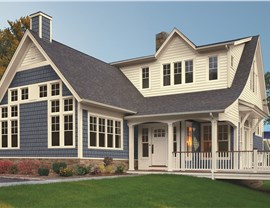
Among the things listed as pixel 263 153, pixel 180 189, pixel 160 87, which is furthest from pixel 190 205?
pixel 160 87

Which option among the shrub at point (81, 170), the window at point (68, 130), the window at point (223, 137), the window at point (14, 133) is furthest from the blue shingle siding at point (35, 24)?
the window at point (223, 137)

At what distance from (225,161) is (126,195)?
25.1 ft

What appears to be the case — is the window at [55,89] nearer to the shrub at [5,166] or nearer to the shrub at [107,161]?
the shrub at [107,161]

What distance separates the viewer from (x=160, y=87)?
2170cm

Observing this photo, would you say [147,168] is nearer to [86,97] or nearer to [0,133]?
[86,97]

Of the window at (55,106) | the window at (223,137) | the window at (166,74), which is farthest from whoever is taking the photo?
the window at (166,74)

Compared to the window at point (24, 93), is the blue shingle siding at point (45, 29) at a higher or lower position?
higher

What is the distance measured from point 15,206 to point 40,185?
2.60 metres

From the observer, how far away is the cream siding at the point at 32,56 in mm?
18741

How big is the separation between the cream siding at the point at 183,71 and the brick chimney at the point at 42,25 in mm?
6122

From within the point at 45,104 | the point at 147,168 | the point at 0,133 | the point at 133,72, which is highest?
the point at 133,72

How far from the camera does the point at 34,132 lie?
61.0 feet

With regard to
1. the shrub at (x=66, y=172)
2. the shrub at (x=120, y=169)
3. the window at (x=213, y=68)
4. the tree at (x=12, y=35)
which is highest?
the tree at (x=12, y=35)

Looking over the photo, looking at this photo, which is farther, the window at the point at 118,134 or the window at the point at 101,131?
the window at the point at 118,134
